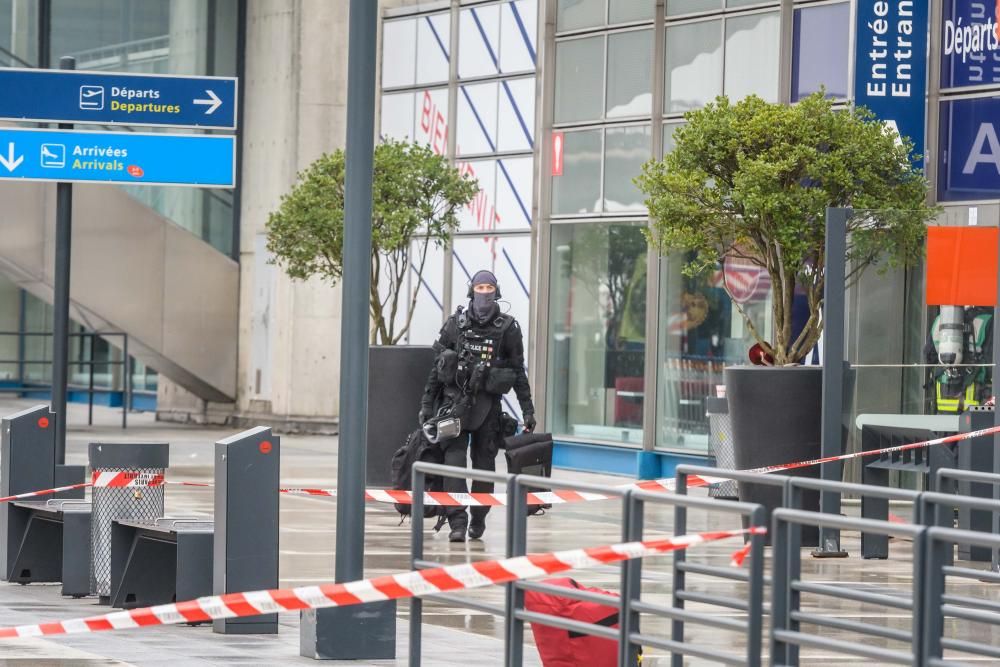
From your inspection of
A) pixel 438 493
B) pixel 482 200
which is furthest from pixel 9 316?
pixel 438 493

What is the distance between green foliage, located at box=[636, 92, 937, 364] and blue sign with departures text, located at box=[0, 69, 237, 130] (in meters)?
3.73

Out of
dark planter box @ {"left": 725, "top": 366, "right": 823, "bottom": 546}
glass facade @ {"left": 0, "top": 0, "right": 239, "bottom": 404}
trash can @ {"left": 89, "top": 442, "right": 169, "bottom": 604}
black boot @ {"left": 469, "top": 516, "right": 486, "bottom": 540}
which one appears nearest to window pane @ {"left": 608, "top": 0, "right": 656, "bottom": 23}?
dark planter box @ {"left": 725, "top": 366, "right": 823, "bottom": 546}

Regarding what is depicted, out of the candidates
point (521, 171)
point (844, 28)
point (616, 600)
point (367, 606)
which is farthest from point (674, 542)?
point (521, 171)

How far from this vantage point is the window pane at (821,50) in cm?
1834

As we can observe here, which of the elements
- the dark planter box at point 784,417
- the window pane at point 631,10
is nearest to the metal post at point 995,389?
the dark planter box at point 784,417

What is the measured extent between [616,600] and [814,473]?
7.37 m

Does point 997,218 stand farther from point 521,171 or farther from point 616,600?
point 521,171

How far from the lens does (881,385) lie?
13320mm

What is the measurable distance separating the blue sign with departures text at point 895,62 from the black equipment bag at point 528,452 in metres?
4.82

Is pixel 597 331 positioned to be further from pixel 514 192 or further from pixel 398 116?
pixel 398 116

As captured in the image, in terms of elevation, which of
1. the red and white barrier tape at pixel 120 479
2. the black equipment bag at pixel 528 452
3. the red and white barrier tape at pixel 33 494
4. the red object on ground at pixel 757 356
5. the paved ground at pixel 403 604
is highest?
the red object on ground at pixel 757 356

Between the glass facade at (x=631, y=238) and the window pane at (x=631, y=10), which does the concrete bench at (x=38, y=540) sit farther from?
the window pane at (x=631, y=10)

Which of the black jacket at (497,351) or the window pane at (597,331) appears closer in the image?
the black jacket at (497,351)

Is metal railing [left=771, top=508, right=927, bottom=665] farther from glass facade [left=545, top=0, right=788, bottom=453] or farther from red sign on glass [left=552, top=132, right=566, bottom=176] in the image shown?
red sign on glass [left=552, top=132, right=566, bottom=176]
